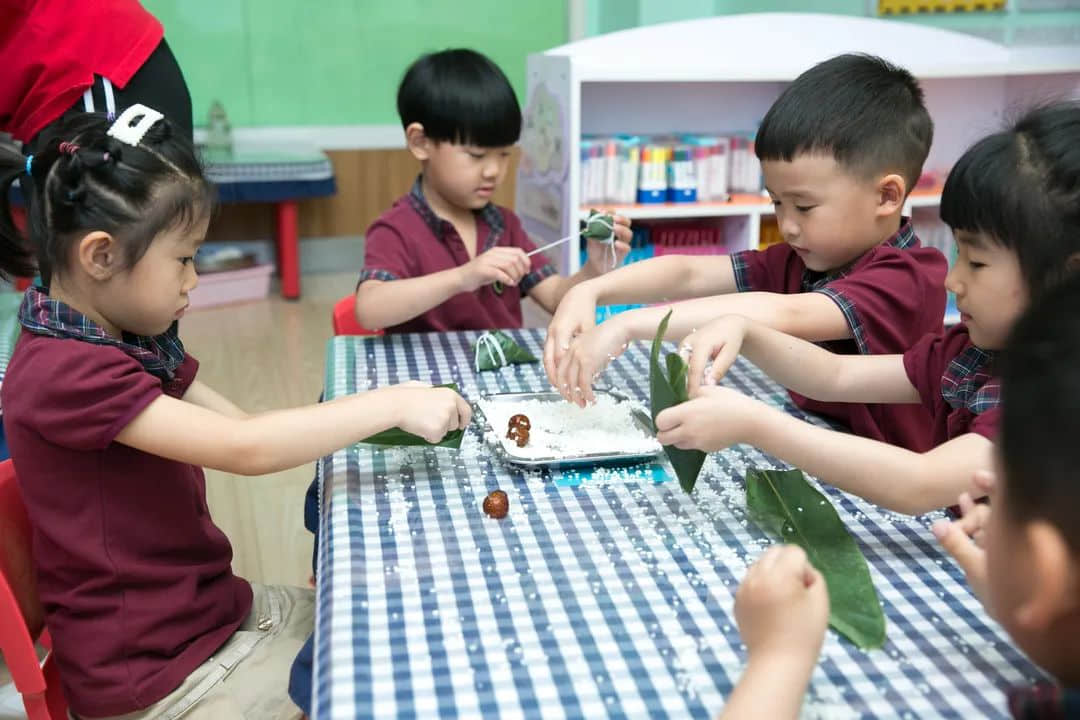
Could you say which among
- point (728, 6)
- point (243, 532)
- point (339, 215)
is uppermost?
point (728, 6)

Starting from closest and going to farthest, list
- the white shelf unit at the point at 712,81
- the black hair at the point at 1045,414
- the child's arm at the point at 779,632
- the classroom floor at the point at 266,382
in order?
1. the black hair at the point at 1045,414
2. the child's arm at the point at 779,632
3. the classroom floor at the point at 266,382
4. the white shelf unit at the point at 712,81

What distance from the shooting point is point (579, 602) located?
2.92 feet

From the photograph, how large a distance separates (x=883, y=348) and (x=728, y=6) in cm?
380

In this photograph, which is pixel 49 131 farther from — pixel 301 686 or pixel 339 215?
pixel 339 215

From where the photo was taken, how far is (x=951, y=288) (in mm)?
1111

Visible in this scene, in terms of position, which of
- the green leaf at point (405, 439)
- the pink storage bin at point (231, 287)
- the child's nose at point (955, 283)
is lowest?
the pink storage bin at point (231, 287)

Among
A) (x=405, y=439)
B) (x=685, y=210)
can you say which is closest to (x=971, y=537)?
(x=405, y=439)

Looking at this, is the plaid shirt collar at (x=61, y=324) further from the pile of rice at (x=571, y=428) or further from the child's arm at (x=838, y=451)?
the child's arm at (x=838, y=451)

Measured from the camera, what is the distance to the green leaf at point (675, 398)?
1.10 metres

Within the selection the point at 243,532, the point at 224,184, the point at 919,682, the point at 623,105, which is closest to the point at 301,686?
the point at 919,682

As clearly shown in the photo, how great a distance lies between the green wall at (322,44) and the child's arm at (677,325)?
394 cm

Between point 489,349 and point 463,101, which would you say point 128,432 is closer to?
point 489,349

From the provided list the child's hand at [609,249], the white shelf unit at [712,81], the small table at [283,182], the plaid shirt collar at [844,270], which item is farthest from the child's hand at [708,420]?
the small table at [283,182]

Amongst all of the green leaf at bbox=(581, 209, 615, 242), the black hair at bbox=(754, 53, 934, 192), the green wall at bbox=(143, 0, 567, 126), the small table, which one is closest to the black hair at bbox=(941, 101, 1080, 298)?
the black hair at bbox=(754, 53, 934, 192)
